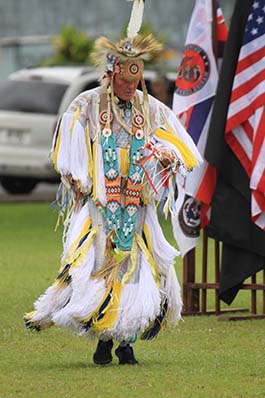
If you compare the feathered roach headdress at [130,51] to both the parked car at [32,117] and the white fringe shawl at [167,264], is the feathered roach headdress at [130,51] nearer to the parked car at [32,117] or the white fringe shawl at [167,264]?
the white fringe shawl at [167,264]

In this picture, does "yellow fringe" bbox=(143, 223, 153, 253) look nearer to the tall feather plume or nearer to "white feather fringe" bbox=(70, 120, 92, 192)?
"white feather fringe" bbox=(70, 120, 92, 192)

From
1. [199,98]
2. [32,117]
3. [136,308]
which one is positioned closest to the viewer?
[136,308]

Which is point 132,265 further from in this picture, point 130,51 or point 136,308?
point 130,51

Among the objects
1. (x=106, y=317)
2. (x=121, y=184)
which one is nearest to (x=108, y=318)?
(x=106, y=317)

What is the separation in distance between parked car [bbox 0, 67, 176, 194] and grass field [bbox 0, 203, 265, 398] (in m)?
10.4

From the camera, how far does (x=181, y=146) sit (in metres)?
9.73

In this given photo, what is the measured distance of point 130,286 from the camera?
373 inches

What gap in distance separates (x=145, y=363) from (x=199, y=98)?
2.98 meters

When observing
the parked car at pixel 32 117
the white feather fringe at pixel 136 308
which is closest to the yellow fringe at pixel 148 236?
the white feather fringe at pixel 136 308

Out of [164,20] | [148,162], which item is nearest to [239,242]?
[148,162]

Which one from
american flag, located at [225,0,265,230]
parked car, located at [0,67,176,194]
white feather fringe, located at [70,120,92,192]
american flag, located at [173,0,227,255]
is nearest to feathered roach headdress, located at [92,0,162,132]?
white feather fringe, located at [70,120,92,192]

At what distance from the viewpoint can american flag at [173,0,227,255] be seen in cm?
1200

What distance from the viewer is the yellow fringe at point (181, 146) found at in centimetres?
970

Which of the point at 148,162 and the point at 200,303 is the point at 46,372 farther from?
the point at 200,303
